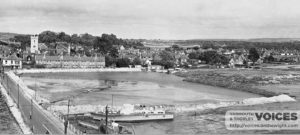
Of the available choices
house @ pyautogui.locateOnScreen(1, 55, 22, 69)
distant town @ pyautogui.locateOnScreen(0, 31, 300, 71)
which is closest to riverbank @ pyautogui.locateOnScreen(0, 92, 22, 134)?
house @ pyautogui.locateOnScreen(1, 55, 22, 69)

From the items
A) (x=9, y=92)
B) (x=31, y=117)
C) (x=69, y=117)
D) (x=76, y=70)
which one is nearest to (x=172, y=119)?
(x=69, y=117)

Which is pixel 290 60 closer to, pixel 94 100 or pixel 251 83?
pixel 251 83

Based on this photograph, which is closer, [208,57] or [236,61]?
[208,57]

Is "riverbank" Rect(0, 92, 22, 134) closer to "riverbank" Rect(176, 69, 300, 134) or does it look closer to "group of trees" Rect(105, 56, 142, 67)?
"riverbank" Rect(176, 69, 300, 134)

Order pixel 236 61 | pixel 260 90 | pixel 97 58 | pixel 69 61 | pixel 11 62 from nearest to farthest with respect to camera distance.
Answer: pixel 260 90
pixel 11 62
pixel 69 61
pixel 97 58
pixel 236 61

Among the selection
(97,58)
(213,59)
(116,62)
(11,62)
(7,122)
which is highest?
(97,58)

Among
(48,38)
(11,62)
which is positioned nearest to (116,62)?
(11,62)

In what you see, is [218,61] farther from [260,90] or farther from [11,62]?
[260,90]

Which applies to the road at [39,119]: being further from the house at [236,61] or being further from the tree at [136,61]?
the house at [236,61]
